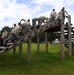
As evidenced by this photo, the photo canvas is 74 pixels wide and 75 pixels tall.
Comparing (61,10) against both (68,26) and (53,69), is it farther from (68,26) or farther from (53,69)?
(53,69)

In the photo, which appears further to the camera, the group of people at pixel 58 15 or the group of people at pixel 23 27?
the group of people at pixel 58 15

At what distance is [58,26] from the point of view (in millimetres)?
26375

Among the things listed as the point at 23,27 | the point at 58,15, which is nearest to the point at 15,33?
the point at 23,27

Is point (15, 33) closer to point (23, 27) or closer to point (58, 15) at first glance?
point (23, 27)

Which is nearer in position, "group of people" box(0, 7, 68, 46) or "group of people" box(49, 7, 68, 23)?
"group of people" box(0, 7, 68, 46)

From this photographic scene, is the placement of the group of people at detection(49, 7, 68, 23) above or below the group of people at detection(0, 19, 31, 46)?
above

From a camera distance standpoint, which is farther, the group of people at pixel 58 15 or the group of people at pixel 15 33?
the group of people at pixel 58 15

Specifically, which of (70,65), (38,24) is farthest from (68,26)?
(70,65)

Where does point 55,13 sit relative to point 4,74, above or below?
above

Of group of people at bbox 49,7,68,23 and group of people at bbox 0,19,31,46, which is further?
group of people at bbox 49,7,68,23

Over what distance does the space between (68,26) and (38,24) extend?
495 centimetres

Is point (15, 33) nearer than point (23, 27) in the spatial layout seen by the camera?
Yes

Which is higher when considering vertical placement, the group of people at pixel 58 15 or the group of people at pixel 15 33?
the group of people at pixel 58 15

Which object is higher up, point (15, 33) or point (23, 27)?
point (23, 27)
